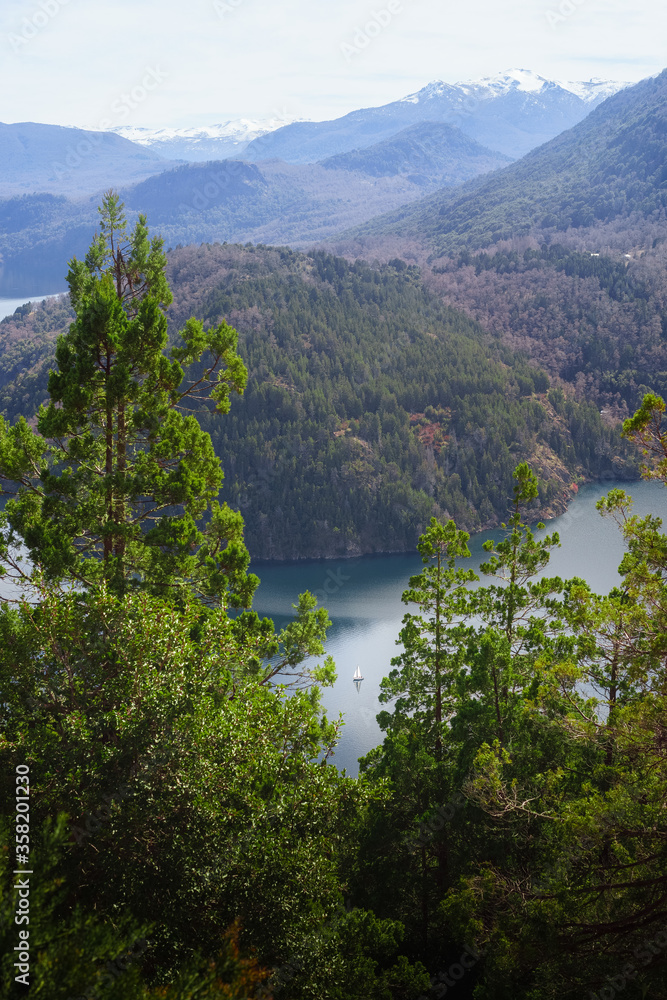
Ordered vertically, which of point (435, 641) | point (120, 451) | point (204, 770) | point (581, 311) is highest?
point (581, 311)

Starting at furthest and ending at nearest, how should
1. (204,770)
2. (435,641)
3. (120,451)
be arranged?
(435,641) < (120,451) < (204,770)

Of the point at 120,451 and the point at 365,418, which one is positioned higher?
the point at 365,418

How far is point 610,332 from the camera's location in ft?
413

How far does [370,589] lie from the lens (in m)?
67.9

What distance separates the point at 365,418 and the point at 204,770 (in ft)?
291

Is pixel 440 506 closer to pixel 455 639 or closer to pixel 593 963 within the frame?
pixel 455 639

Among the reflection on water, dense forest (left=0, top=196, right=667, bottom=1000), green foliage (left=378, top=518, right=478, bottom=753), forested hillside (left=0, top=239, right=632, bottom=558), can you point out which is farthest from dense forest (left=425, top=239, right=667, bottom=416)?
dense forest (left=0, top=196, right=667, bottom=1000)

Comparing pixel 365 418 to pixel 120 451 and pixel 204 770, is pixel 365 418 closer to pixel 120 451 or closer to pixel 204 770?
pixel 120 451

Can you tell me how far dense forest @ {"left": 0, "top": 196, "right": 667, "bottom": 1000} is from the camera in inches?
359

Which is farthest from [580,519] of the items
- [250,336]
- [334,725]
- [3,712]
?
[3,712]

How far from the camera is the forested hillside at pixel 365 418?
87375 mm

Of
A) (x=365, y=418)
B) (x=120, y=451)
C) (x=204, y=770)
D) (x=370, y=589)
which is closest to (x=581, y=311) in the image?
(x=365, y=418)

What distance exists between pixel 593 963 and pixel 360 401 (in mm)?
92123

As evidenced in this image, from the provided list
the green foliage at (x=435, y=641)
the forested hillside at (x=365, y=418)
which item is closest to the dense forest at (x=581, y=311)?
the forested hillside at (x=365, y=418)
